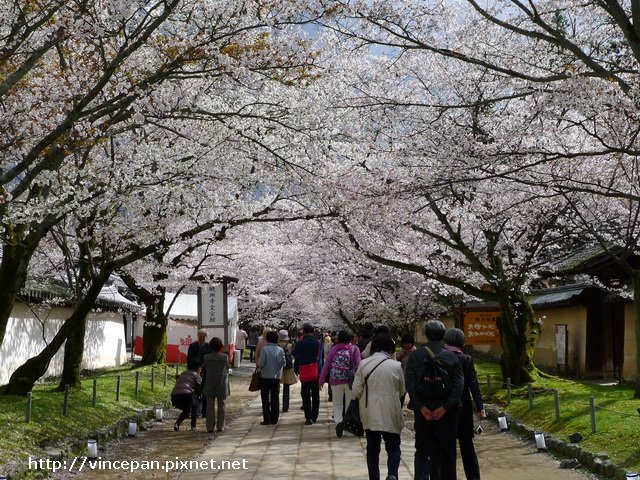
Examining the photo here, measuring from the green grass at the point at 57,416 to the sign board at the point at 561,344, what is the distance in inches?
462

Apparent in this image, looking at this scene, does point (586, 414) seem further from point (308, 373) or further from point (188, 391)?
point (188, 391)

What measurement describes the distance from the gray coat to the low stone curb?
516 centimetres

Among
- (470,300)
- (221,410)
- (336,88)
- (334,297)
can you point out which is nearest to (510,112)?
(336,88)

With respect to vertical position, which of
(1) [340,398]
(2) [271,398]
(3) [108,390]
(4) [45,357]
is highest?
(4) [45,357]

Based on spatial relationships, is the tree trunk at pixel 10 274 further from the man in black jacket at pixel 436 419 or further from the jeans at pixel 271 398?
the man in black jacket at pixel 436 419

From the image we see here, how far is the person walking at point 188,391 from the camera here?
512 inches

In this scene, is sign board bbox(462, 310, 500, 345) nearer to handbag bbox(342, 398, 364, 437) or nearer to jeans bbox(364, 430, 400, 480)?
handbag bbox(342, 398, 364, 437)

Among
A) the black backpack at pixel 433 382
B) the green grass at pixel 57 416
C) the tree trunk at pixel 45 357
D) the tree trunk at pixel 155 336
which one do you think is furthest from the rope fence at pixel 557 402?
the tree trunk at pixel 155 336

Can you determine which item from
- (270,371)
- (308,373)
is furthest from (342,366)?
(270,371)

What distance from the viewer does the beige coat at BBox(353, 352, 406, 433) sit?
776 centimetres

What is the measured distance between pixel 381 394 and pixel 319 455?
3193mm

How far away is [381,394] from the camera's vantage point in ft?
25.7

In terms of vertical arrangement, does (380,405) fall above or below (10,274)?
below

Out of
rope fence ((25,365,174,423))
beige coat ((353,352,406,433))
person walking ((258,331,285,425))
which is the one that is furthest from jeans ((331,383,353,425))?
beige coat ((353,352,406,433))
